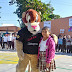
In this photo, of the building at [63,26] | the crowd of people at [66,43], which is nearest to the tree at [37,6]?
the building at [63,26]

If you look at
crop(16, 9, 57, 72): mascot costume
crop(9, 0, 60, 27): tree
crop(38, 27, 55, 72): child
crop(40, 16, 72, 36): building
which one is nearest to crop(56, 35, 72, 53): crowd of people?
crop(40, 16, 72, 36): building

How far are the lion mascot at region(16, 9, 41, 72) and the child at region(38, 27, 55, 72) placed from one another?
17 centimetres

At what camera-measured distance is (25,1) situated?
2817 centimetres

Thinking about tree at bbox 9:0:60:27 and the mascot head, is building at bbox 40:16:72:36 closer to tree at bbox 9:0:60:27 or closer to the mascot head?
tree at bbox 9:0:60:27

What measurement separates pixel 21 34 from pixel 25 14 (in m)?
0.45

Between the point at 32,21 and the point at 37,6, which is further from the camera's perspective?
the point at 37,6

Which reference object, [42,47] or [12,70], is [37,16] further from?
[12,70]

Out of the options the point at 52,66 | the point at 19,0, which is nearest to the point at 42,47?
the point at 52,66

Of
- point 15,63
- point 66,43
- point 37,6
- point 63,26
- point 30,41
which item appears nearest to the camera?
point 30,41

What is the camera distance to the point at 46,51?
293cm

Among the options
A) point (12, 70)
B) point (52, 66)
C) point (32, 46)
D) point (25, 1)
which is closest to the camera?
point (52, 66)

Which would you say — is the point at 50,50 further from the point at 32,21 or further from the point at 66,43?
the point at 66,43

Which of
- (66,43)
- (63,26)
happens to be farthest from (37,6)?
(66,43)

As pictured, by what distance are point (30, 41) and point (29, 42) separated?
0.10 feet
